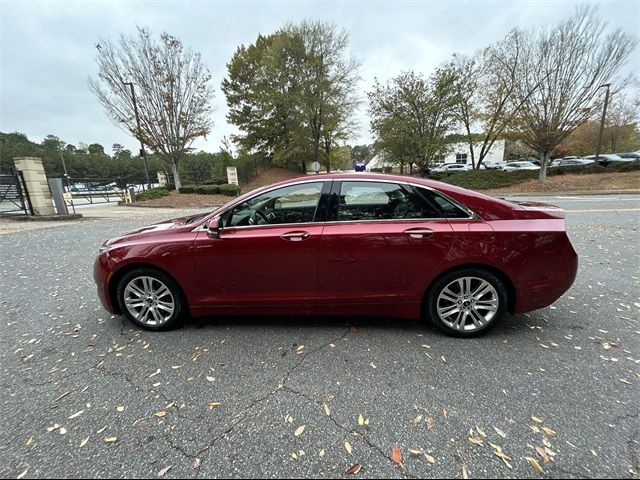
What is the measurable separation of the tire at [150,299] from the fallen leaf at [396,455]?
2.32 meters

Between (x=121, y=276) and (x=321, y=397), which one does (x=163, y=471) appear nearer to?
(x=321, y=397)

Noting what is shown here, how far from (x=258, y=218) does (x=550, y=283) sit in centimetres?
285

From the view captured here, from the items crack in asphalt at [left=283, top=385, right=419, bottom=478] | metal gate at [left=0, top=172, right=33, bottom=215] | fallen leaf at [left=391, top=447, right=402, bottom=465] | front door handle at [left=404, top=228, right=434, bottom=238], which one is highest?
metal gate at [left=0, top=172, right=33, bottom=215]

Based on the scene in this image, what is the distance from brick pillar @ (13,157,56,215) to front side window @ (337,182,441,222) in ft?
47.3

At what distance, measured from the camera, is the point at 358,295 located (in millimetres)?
2838

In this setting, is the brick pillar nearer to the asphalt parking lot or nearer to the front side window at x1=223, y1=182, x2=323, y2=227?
the asphalt parking lot

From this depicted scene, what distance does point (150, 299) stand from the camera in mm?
3045

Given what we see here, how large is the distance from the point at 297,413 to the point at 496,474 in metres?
1.20

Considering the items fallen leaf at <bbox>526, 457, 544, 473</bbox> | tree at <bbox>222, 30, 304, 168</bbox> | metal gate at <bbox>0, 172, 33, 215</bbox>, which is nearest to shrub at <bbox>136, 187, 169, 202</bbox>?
metal gate at <bbox>0, 172, 33, 215</bbox>

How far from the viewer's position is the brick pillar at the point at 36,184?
11.3 metres

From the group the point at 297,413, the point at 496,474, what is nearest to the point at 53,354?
the point at 297,413

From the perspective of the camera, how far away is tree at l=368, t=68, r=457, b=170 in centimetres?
2322

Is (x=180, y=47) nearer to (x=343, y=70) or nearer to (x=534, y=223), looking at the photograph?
(x=343, y=70)

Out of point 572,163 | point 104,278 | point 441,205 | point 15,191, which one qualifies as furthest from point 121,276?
point 572,163
